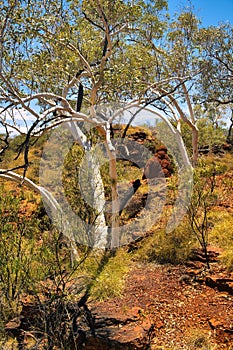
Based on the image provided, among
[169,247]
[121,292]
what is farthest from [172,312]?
[169,247]

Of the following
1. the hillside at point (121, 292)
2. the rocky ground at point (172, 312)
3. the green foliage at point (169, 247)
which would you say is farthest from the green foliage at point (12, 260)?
the green foliage at point (169, 247)

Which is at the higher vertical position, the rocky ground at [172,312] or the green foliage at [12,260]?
the green foliage at [12,260]

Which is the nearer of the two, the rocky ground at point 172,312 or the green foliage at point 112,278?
the rocky ground at point 172,312

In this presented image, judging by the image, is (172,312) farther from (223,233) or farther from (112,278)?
(223,233)

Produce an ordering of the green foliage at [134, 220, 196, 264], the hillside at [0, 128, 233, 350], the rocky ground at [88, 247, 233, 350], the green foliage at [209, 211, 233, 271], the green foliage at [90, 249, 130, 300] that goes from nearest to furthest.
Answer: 1. the rocky ground at [88, 247, 233, 350]
2. the hillside at [0, 128, 233, 350]
3. the green foliage at [90, 249, 130, 300]
4. the green foliage at [209, 211, 233, 271]
5. the green foliage at [134, 220, 196, 264]

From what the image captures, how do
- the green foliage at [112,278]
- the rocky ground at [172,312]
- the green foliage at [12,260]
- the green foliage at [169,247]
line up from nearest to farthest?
the rocky ground at [172,312], the green foliage at [12,260], the green foliage at [112,278], the green foliage at [169,247]

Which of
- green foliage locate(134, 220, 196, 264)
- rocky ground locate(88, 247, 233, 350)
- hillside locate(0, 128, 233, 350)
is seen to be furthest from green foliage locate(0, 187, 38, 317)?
green foliage locate(134, 220, 196, 264)

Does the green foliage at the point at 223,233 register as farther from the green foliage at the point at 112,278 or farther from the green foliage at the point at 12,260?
the green foliage at the point at 12,260

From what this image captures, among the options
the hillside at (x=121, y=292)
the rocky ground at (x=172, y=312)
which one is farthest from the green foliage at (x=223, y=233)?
the rocky ground at (x=172, y=312)


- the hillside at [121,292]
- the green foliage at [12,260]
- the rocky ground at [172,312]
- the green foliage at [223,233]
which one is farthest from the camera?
the green foliage at [223,233]

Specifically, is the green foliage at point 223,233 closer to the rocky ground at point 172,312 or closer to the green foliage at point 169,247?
the rocky ground at point 172,312

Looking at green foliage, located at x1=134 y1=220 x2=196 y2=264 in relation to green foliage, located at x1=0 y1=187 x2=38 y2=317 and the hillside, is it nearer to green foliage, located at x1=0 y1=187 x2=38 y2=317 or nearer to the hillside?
the hillside

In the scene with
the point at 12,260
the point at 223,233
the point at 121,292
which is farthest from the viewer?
the point at 223,233

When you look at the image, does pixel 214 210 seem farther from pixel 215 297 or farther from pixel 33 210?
pixel 33 210
